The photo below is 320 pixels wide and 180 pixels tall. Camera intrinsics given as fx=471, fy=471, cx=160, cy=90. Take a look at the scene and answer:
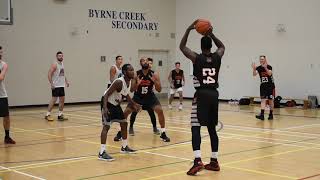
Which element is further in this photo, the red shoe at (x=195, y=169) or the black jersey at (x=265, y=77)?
the black jersey at (x=265, y=77)

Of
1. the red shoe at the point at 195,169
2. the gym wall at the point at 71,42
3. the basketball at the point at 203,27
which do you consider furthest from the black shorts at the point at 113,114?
the gym wall at the point at 71,42

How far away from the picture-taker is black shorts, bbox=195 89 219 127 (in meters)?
7.11

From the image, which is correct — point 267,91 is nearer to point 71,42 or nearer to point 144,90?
point 144,90

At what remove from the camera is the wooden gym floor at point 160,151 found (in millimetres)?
7270

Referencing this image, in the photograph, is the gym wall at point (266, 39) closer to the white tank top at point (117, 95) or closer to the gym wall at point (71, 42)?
the gym wall at point (71, 42)

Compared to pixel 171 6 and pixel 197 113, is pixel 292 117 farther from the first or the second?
pixel 171 6

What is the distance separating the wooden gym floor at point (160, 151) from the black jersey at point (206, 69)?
1403mm

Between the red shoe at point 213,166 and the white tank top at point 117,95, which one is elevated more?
the white tank top at point 117,95

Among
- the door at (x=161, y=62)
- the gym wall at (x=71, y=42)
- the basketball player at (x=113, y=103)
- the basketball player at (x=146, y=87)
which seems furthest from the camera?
the door at (x=161, y=62)

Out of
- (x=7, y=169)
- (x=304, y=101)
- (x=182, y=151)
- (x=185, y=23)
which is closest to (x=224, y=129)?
(x=182, y=151)

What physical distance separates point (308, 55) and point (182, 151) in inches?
516

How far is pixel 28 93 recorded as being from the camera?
20.7m

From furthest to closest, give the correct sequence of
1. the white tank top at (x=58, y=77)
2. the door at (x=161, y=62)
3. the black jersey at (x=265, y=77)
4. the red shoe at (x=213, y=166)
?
1. the door at (x=161, y=62)
2. the white tank top at (x=58, y=77)
3. the black jersey at (x=265, y=77)
4. the red shoe at (x=213, y=166)

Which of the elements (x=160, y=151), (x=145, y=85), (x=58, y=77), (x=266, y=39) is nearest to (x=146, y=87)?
(x=145, y=85)
